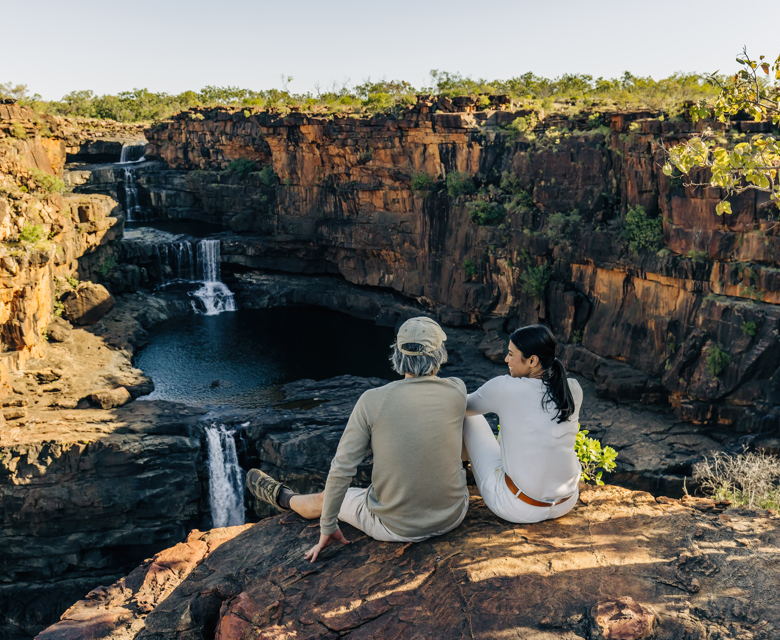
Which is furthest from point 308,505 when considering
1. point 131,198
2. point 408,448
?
point 131,198

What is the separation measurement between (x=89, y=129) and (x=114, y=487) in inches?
1371

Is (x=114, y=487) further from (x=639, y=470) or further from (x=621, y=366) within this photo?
(x=621, y=366)

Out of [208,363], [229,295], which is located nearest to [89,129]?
[229,295]

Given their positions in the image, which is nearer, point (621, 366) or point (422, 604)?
point (422, 604)

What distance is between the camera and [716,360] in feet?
58.4

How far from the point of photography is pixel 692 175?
60.5ft

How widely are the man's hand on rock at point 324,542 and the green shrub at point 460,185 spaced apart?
76.9 feet

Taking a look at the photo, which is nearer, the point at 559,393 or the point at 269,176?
the point at 559,393

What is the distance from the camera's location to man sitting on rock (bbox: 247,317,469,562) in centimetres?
423

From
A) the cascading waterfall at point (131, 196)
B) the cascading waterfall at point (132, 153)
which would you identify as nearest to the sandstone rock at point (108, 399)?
the cascading waterfall at point (131, 196)

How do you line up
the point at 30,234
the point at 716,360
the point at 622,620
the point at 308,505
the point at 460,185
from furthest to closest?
the point at 460,185 < the point at 30,234 < the point at 716,360 < the point at 308,505 < the point at 622,620

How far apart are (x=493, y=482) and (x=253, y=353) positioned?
22.5 m

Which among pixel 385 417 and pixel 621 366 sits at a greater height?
pixel 385 417

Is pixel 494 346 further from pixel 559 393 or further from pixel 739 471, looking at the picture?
pixel 559 393
